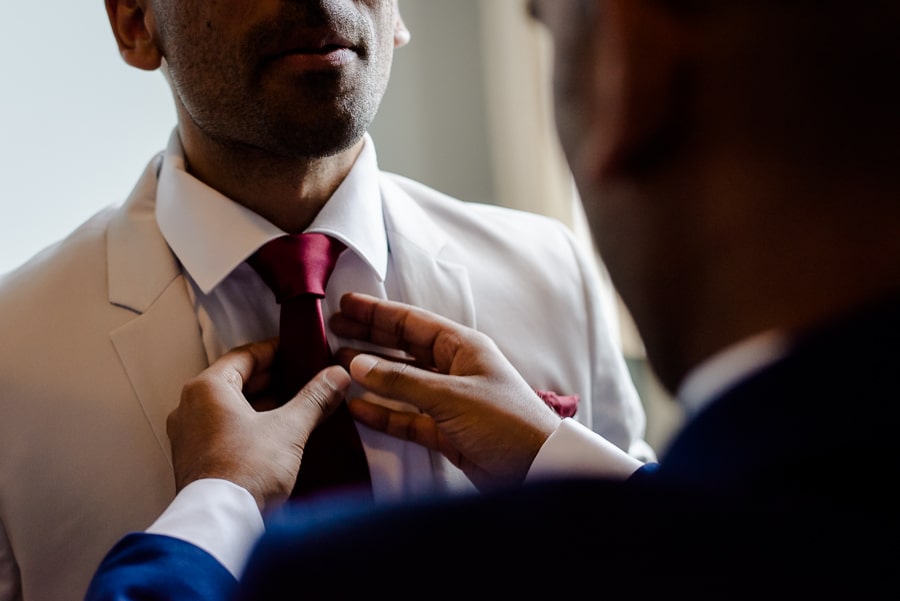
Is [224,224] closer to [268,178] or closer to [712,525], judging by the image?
[268,178]

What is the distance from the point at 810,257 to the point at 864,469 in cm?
10

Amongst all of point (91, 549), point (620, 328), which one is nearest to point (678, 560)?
point (91, 549)

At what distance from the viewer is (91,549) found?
103 centimetres

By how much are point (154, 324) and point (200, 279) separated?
2.9 inches

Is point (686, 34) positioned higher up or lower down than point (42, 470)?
higher up

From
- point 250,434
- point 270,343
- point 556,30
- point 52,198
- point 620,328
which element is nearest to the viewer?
point 556,30

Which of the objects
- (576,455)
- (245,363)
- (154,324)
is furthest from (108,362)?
(576,455)

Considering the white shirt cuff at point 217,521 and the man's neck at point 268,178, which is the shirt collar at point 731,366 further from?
the man's neck at point 268,178

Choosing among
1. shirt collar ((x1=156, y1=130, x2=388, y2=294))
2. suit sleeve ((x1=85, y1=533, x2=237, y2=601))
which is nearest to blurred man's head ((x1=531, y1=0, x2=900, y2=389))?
suit sleeve ((x1=85, y1=533, x2=237, y2=601))

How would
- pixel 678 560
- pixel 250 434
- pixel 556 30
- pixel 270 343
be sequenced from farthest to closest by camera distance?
pixel 270 343 → pixel 250 434 → pixel 556 30 → pixel 678 560

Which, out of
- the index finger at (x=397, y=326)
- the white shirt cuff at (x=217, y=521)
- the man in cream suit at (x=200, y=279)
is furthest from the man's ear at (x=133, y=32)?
the white shirt cuff at (x=217, y=521)

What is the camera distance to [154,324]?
1.08 meters

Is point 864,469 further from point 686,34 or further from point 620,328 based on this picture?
point 620,328

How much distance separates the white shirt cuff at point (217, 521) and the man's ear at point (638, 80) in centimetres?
54
